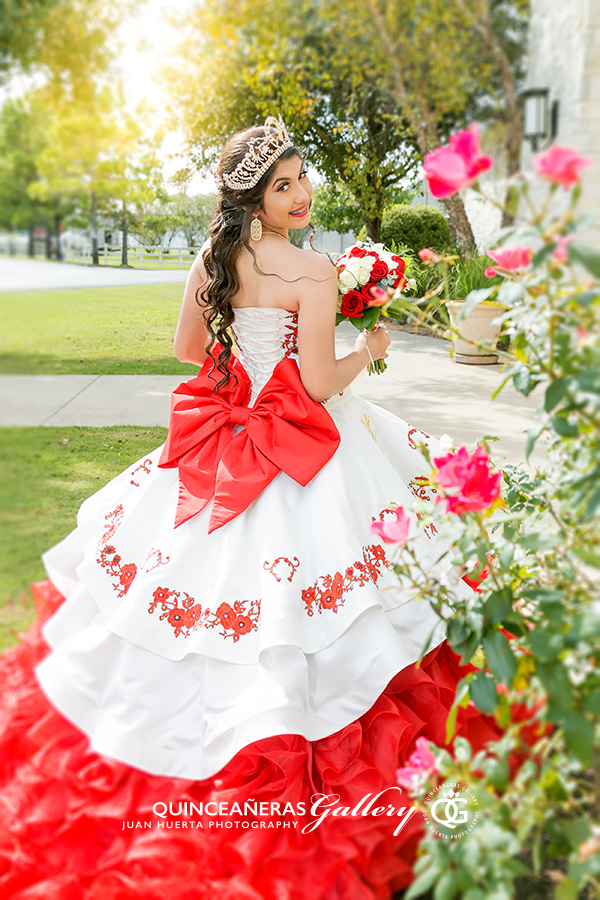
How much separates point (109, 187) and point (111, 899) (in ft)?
8.47

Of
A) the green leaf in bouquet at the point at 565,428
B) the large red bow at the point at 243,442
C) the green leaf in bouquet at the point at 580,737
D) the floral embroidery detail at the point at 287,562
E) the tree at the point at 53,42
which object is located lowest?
the floral embroidery detail at the point at 287,562

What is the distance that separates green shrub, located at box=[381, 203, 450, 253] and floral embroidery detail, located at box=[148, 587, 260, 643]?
682 cm

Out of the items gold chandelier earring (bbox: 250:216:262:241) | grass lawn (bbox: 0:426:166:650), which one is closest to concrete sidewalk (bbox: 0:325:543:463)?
grass lawn (bbox: 0:426:166:650)

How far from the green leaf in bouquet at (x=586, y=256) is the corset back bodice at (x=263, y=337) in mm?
1005

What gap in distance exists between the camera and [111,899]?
1.10 meters

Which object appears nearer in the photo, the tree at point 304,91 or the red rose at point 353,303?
the red rose at point 353,303

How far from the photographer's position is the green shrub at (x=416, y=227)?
7664 millimetres

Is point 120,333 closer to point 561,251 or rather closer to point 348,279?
point 348,279

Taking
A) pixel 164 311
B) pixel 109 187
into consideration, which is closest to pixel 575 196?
pixel 109 187

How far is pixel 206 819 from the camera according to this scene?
4.14 ft

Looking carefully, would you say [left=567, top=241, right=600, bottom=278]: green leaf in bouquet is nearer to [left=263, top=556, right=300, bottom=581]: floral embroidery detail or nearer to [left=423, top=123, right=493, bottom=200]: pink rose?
[left=423, top=123, right=493, bottom=200]: pink rose

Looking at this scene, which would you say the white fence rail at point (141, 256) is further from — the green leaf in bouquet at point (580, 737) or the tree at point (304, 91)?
the tree at point (304, 91)

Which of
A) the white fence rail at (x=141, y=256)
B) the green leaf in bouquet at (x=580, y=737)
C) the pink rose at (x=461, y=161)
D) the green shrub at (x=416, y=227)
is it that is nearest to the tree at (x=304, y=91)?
the green shrub at (x=416, y=227)

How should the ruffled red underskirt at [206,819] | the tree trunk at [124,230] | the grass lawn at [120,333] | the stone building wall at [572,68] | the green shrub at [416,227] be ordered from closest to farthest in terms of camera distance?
1. the ruffled red underskirt at [206,819]
2. the tree trunk at [124,230]
3. the grass lawn at [120,333]
4. the stone building wall at [572,68]
5. the green shrub at [416,227]
